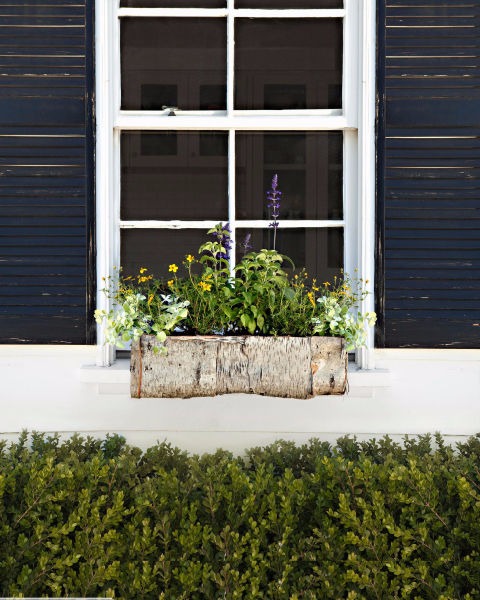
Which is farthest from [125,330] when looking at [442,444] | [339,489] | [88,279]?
[442,444]

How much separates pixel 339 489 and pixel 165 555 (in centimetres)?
64

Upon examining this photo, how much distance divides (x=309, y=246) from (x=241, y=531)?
1.15 m

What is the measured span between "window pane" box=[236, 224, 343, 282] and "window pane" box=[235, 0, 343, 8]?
3.01 ft

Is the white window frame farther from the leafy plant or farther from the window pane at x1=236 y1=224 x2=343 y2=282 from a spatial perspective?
the leafy plant

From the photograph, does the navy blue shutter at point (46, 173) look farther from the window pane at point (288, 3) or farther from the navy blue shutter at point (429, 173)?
the navy blue shutter at point (429, 173)

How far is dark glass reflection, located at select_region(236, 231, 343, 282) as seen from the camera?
9.59ft

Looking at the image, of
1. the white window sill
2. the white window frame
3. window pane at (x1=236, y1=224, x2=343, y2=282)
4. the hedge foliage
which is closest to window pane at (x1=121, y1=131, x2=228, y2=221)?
the white window frame

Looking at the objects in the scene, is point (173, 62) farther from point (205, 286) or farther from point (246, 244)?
point (205, 286)

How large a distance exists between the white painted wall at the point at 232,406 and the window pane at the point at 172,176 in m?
0.65

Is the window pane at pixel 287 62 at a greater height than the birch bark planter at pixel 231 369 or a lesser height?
greater

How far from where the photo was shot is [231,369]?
98.2 inches

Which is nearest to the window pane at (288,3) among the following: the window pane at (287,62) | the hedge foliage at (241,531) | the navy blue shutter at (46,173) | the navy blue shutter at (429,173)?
the window pane at (287,62)

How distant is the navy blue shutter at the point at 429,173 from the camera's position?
281cm

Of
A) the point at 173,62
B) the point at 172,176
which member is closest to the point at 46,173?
the point at 172,176
